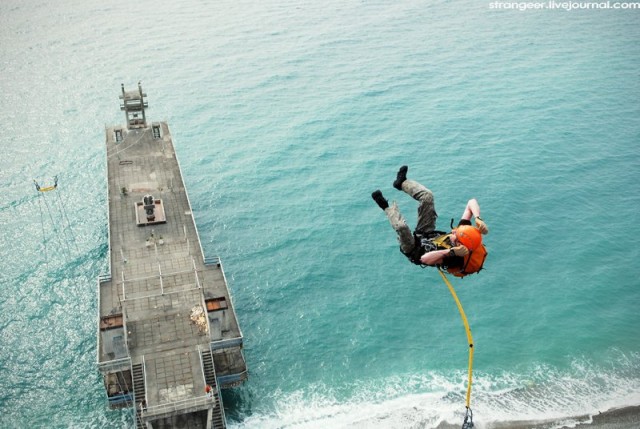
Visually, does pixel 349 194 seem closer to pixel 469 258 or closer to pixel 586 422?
pixel 586 422

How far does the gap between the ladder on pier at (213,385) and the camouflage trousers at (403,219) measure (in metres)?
20.9

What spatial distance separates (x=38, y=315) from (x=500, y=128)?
2195 inches

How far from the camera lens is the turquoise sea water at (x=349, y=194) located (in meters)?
43.2

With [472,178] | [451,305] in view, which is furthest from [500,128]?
[451,305]

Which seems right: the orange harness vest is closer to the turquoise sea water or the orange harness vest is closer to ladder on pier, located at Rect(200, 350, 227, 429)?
ladder on pier, located at Rect(200, 350, 227, 429)

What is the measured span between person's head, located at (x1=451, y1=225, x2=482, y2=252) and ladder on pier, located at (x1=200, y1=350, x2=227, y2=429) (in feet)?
73.8

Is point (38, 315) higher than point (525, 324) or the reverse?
higher

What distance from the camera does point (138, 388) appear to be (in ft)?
120

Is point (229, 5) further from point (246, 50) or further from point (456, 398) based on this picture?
point (456, 398)

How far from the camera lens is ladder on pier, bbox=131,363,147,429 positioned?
3606 cm

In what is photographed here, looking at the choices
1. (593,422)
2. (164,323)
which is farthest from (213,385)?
(593,422)

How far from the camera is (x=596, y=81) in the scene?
85.1 metres

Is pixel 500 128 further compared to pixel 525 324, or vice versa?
pixel 500 128

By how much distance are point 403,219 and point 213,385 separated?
906 inches
